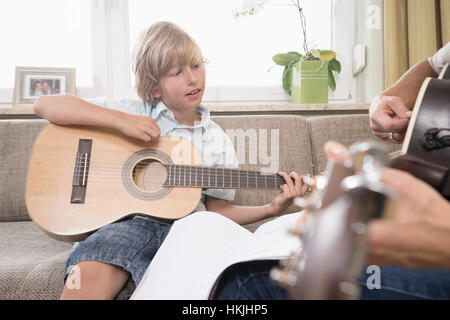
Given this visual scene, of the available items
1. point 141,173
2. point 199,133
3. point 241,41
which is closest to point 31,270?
point 141,173

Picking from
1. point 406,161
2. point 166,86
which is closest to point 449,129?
point 406,161

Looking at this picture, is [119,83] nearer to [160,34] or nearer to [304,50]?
[160,34]

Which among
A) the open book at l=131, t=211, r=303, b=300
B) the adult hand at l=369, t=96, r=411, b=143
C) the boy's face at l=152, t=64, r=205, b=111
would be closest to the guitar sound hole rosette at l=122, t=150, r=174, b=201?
the boy's face at l=152, t=64, r=205, b=111

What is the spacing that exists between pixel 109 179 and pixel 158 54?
19.9 inches

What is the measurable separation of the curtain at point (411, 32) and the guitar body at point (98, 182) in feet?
3.89

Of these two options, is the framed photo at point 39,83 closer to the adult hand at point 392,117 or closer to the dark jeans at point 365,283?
the adult hand at point 392,117

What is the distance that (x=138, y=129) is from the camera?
3.49ft

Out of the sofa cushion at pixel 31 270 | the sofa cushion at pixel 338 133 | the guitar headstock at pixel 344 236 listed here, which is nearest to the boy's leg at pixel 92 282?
the sofa cushion at pixel 31 270

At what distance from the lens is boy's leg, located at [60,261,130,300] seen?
755mm

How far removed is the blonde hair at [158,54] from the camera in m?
1.24

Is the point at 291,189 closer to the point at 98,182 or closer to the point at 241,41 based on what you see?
the point at 98,182

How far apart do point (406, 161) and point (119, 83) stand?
5.78ft

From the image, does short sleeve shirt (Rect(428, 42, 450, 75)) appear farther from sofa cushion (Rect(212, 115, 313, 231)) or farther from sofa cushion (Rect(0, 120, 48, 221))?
sofa cushion (Rect(0, 120, 48, 221))
